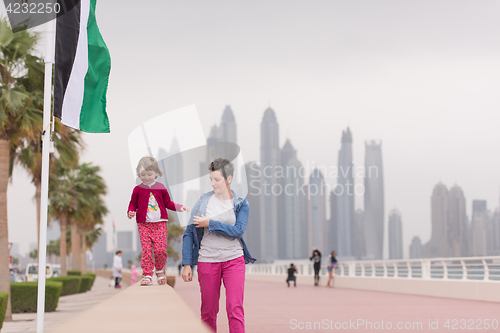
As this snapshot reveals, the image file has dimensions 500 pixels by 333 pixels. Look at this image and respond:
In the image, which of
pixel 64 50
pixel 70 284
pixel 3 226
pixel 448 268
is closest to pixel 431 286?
pixel 448 268

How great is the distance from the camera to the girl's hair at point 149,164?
5.19 meters

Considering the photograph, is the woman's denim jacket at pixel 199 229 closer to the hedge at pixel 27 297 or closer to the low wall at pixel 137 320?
the low wall at pixel 137 320

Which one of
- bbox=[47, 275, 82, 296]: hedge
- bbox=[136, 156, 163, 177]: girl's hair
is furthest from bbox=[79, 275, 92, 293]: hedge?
bbox=[136, 156, 163, 177]: girl's hair

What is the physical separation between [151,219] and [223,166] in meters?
1.46

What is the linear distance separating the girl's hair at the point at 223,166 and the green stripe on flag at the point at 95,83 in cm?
311

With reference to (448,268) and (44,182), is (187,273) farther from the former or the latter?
(448,268)

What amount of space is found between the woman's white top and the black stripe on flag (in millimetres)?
3125

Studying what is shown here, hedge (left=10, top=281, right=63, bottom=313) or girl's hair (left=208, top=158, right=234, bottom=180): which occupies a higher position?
girl's hair (left=208, top=158, right=234, bottom=180)

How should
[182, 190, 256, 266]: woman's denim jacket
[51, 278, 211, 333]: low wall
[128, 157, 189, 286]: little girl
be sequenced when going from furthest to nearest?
[128, 157, 189, 286]: little girl → [182, 190, 256, 266]: woman's denim jacket → [51, 278, 211, 333]: low wall

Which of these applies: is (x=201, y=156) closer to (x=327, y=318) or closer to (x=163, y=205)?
(x=163, y=205)

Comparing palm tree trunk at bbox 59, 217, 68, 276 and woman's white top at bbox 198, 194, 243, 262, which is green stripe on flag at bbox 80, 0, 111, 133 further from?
palm tree trunk at bbox 59, 217, 68, 276

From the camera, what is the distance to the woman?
4941mm

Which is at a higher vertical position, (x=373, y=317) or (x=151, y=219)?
(x=151, y=219)

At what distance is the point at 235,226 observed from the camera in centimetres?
493
